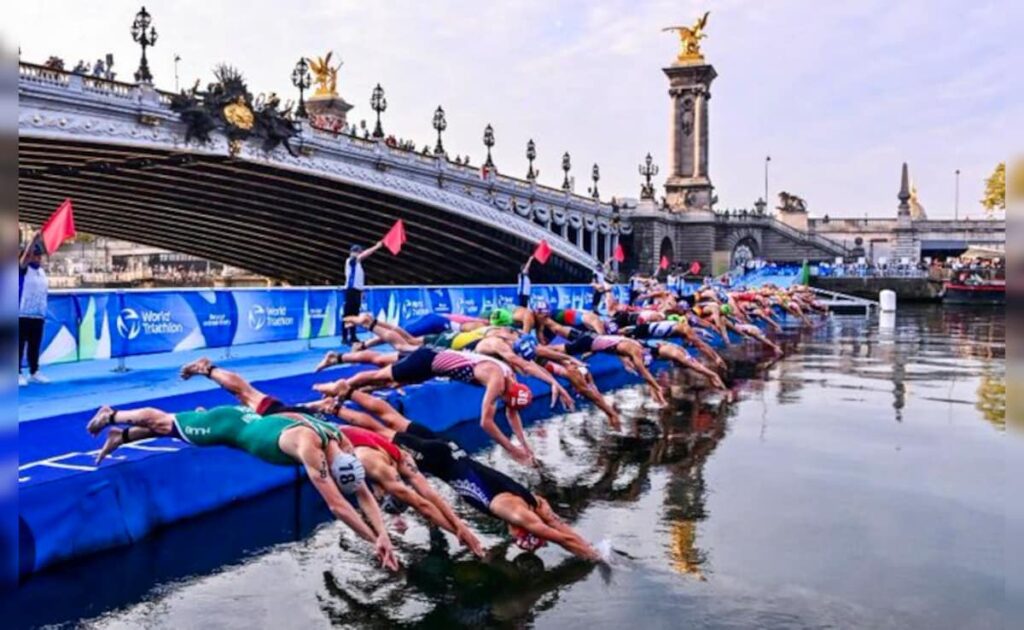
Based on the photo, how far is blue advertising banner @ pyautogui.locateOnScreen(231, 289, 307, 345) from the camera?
64.7 ft

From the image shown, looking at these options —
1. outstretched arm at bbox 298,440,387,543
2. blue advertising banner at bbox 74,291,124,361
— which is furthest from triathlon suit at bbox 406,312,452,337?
outstretched arm at bbox 298,440,387,543

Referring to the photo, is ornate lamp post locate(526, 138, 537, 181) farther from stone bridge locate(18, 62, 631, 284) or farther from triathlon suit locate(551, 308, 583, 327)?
triathlon suit locate(551, 308, 583, 327)

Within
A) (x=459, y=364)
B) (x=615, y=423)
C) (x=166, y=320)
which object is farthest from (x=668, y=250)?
(x=459, y=364)

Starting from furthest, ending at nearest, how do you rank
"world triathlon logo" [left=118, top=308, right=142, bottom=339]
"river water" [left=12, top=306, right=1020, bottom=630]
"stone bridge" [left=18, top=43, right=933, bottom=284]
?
"stone bridge" [left=18, top=43, right=933, bottom=284] → "world triathlon logo" [left=118, top=308, right=142, bottom=339] → "river water" [left=12, top=306, right=1020, bottom=630]

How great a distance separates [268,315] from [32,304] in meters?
6.98

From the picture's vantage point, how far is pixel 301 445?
799 cm

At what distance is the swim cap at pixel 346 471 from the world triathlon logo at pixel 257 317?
12448mm

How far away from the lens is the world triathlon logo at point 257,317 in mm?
20000

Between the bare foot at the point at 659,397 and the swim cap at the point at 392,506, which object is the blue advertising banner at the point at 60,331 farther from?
the bare foot at the point at 659,397

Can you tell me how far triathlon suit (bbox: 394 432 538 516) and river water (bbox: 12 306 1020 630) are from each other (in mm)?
666

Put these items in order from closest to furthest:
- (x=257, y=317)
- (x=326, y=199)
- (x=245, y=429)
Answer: (x=245, y=429), (x=257, y=317), (x=326, y=199)

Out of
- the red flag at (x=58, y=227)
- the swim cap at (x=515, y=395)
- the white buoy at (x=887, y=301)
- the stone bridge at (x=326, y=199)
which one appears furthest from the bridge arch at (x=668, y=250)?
the swim cap at (x=515, y=395)

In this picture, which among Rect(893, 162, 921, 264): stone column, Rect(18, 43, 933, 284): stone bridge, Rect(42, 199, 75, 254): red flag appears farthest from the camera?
Rect(893, 162, 921, 264): stone column

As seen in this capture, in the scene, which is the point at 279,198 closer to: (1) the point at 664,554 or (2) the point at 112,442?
(2) the point at 112,442
